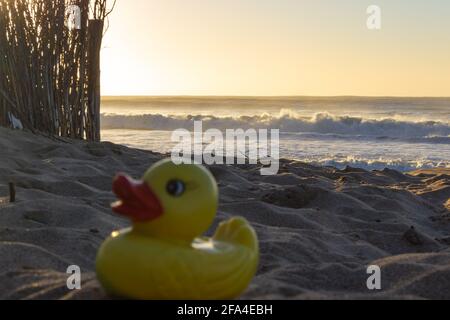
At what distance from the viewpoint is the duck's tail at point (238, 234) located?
1896 millimetres

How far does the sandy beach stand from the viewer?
2.31 meters

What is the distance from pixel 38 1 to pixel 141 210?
5421mm

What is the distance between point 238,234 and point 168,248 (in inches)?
10.4

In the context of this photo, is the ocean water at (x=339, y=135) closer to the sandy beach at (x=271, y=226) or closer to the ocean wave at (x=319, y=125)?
the ocean wave at (x=319, y=125)

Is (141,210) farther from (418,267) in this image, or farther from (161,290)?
(418,267)

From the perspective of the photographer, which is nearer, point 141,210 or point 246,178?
point 141,210

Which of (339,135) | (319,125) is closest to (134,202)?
(339,135)

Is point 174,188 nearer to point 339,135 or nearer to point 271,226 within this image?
point 271,226

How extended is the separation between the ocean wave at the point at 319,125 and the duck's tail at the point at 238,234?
12.9m

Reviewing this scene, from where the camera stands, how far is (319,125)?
60.8ft

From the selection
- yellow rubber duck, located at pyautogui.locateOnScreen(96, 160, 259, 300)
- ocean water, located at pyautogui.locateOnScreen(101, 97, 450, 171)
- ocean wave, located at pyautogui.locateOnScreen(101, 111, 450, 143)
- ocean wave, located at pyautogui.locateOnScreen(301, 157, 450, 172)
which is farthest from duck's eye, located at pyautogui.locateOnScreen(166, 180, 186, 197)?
ocean wave, located at pyautogui.locateOnScreen(101, 111, 450, 143)

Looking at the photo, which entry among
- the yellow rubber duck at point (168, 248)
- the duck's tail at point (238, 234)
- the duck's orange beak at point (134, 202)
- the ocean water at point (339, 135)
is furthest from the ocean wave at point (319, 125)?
the duck's orange beak at point (134, 202)
